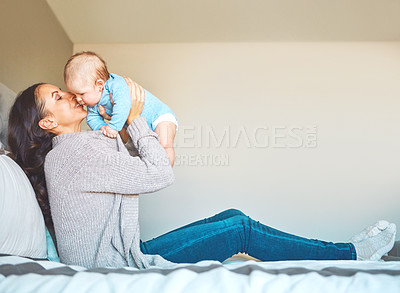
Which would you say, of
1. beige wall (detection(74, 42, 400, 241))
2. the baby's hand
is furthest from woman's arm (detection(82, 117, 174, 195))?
beige wall (detection(74, 42, 400, 241))

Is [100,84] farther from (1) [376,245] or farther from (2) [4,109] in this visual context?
(1) [376,245]

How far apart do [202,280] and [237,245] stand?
544mm

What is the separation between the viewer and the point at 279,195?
2.96 meters

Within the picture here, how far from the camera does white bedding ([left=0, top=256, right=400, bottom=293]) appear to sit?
754 mm

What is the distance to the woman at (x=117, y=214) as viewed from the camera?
3.94 feet

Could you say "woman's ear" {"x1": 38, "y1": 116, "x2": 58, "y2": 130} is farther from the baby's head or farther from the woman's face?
the baby's head

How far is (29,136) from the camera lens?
144cm

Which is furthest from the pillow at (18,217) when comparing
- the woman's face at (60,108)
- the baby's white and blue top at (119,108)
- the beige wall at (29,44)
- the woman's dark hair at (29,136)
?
the beige wall at (29,44)

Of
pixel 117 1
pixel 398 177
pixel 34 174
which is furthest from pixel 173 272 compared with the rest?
pixel 398 177

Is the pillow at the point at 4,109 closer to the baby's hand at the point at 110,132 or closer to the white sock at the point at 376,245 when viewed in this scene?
the baby's hand at the point at 110,132

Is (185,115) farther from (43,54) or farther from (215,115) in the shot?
(43,54)

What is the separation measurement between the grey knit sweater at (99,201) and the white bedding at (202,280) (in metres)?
0.35

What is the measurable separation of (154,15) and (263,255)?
6.85ft

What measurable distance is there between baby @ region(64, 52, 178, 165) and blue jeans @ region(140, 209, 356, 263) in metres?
0.36
